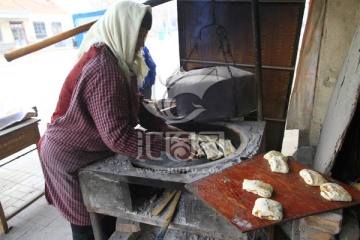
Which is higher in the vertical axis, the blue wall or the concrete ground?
the blue wall

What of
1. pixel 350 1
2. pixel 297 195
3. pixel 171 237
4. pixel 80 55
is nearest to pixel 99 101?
pixel 80 55

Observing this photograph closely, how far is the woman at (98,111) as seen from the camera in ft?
5.23

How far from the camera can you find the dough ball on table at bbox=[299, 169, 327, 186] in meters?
1.50

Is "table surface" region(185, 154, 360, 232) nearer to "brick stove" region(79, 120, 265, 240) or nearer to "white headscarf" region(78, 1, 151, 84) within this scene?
"brick stove" region(79, 120, 265, 240)

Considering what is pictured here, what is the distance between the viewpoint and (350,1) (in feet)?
8.61

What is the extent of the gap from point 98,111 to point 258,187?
1049 mm

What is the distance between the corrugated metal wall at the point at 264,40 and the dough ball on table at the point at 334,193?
6.15ft

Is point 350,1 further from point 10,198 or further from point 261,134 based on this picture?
point 10,198

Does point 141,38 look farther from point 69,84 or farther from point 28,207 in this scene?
point 28,207

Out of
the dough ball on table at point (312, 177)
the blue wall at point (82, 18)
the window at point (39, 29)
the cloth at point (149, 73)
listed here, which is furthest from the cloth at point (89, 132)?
the window at point (39, 29)

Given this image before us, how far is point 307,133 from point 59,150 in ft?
9.53

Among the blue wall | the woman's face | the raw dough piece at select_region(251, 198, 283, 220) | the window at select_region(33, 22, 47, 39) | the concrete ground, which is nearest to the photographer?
the raw dough piece at select_region(251, 198, 283, 220)

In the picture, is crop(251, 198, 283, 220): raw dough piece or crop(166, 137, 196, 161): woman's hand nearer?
crop(251, 198, 283, 220): raw dough piece

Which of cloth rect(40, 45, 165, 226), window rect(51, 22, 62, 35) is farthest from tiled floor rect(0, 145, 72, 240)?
window rect(51, 22, 62, 35)
